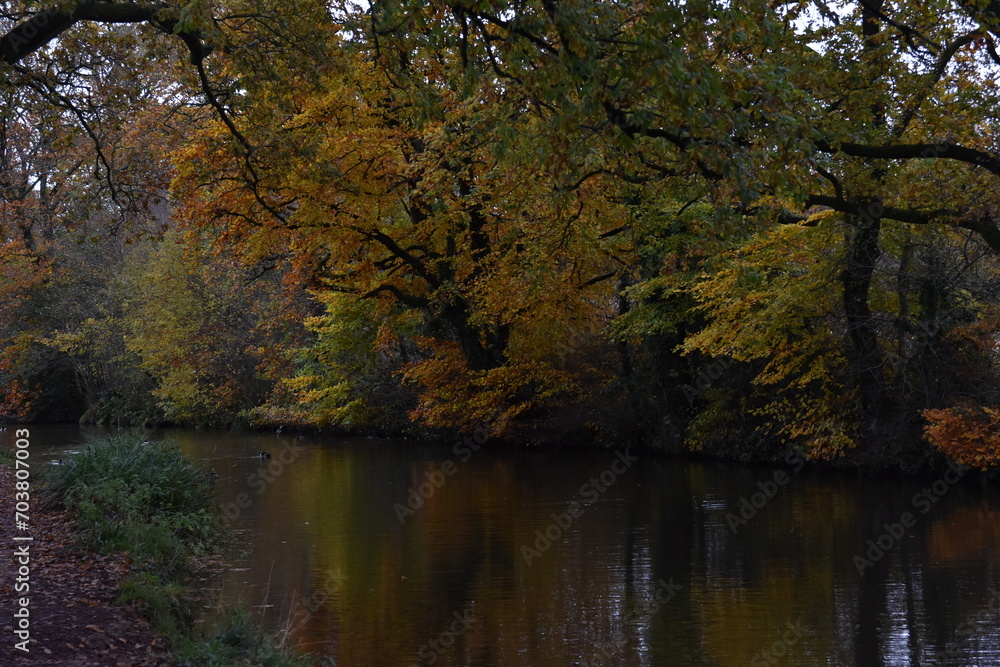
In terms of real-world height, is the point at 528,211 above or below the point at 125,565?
above

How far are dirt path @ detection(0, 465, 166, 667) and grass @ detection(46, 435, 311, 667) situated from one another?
213 millimetres

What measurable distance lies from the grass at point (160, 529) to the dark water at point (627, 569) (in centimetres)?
70

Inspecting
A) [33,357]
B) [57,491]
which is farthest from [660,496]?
[33,357]

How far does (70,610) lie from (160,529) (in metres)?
4.45

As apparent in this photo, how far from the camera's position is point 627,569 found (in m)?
11.3

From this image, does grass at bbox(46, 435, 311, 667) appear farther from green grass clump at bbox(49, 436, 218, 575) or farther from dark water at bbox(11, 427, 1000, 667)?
dark water at bbox(11, 427, 1000, 667)

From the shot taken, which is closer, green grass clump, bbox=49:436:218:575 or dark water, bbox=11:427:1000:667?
dark water, bbox=11:427:1000:667

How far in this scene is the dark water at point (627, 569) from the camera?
844cm

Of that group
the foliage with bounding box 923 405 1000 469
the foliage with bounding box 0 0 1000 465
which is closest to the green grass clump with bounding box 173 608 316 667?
the foliage with bounding box 0 0 1000 465

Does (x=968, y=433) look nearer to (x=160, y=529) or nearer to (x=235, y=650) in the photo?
(x=160, y=529)

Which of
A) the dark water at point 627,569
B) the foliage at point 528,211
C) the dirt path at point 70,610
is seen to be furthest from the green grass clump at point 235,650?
the foliage at point 528,211

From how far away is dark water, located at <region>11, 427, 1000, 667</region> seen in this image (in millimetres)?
8438

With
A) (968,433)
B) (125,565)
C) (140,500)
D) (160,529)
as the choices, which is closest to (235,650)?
(125,565)

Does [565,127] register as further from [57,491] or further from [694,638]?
[57,491]
